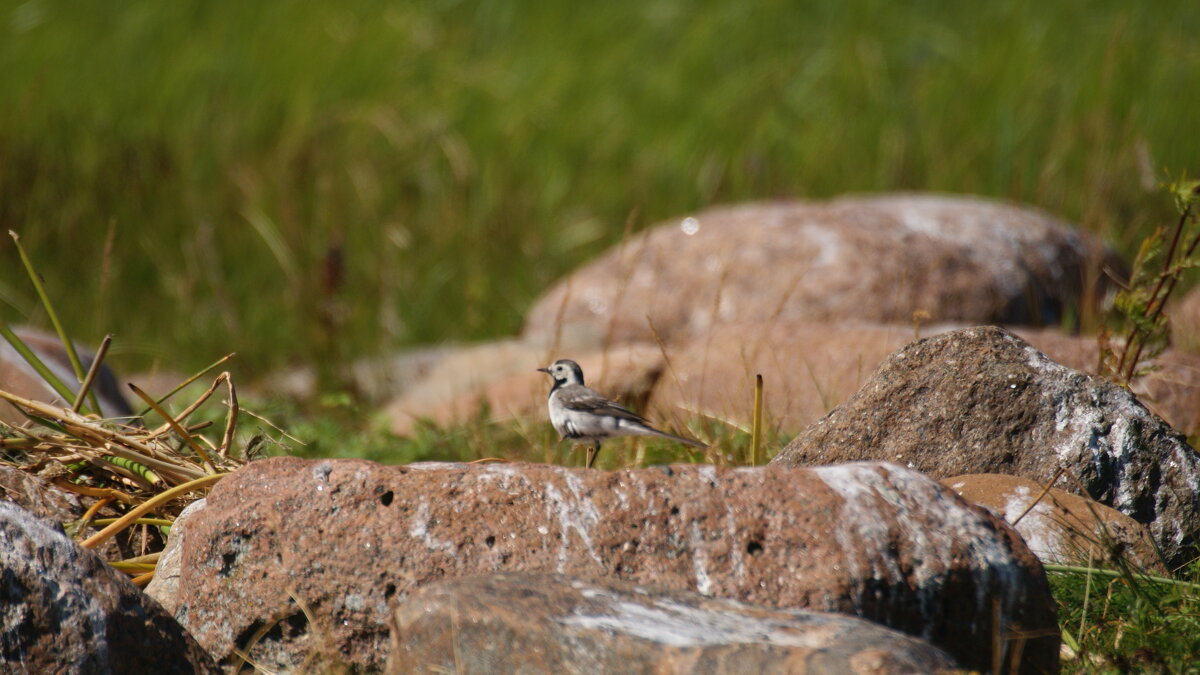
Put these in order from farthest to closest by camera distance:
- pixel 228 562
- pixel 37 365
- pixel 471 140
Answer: pixel 471 140
pixel 37 365
pixel 228 562

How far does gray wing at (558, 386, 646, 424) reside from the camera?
4.51m

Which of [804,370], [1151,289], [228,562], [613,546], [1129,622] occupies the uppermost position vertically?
[1151,289]

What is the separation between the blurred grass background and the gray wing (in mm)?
5200

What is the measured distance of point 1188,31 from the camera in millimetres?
11867

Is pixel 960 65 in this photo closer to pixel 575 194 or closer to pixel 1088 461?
pixel 575 194

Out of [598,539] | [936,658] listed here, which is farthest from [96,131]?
[936,658]

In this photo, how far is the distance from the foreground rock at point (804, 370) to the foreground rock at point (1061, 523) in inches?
65.8

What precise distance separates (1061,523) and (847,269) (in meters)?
4.53

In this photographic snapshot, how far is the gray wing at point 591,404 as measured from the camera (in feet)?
14.8

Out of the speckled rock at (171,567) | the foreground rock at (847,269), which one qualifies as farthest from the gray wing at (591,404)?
the foreground rock at (847,269)

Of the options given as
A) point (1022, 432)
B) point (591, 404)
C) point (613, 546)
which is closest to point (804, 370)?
point (591, 404)

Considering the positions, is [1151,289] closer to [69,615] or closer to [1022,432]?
[1022,432]

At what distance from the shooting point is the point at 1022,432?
404 centimetres

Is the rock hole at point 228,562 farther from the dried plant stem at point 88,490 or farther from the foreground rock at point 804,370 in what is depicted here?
the foreground rock at point 804,370
